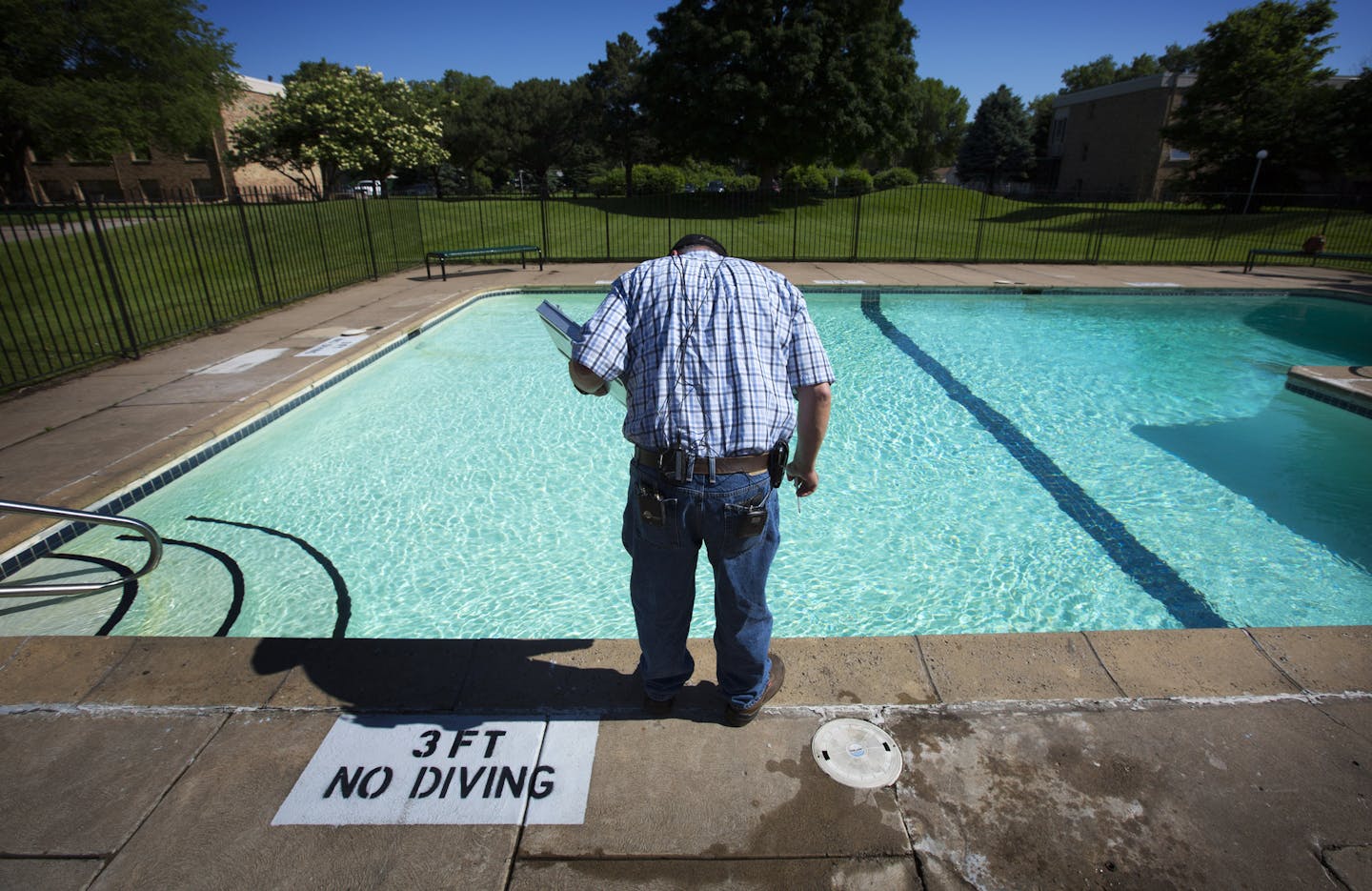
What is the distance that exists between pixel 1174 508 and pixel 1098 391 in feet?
10.8

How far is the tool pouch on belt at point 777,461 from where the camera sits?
2084 millimetres

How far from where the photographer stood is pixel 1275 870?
6.20ft

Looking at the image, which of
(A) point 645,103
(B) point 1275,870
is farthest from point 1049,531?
(A) point 645,103

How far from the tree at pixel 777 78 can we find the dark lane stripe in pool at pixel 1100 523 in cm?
2298

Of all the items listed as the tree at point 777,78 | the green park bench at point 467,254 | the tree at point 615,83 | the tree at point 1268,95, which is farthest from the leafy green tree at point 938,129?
the green park bench at point 467,254

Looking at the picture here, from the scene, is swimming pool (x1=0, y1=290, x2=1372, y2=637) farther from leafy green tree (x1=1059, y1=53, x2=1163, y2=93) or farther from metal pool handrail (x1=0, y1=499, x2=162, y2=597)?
leafy green tree (x1=1059, y1=53, x2=1163, y2=93)

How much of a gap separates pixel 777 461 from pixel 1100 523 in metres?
4.33

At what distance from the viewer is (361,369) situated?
829cm

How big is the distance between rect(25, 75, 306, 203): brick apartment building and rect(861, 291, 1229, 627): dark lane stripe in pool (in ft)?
152

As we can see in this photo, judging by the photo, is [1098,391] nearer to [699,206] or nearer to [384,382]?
[384,382]

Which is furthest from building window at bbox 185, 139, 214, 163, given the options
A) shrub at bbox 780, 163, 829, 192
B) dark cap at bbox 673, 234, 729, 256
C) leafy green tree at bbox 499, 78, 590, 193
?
dark cap at bbox 673, 234, 729, 256

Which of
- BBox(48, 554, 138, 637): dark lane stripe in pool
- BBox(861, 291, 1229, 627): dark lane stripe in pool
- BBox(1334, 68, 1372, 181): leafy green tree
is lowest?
BBox(861, 291, 1229, 627): dark lane stripe in pool

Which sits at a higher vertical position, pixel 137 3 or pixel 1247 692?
pixel 137 3

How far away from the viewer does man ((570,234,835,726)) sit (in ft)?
6.47
